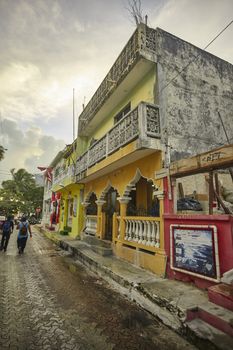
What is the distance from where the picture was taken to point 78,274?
7184 millimetres

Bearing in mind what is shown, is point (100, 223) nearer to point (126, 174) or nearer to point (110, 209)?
point (110, 209)

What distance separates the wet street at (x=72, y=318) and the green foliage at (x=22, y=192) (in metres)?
35.0

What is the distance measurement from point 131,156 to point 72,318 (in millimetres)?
5012

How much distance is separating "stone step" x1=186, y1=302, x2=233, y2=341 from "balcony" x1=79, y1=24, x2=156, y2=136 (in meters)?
7.18

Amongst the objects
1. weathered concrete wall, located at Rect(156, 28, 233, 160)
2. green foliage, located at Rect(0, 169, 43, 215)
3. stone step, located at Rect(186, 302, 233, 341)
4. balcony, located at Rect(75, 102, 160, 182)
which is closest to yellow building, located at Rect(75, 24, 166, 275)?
balcony, located at Rect(75, 102, 160, 182)

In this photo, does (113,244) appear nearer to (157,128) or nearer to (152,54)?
(157,128)

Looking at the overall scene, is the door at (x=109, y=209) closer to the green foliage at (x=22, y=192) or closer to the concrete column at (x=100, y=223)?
the concrete column at (x=100, y=223)

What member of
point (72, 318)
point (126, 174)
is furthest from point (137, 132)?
point (72, 318)

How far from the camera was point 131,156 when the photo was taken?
7410mm

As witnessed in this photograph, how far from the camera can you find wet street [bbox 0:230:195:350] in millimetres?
3170

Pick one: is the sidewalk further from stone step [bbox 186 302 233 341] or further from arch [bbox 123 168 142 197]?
arch [bbox 123 168 142 197]

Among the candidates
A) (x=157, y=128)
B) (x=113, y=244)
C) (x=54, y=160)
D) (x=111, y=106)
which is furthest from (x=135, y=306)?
(x=54, y=160)

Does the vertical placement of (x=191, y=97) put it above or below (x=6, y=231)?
above

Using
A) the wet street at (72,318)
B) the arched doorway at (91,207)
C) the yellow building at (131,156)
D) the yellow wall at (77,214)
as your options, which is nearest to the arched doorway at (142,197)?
the yellow building at (131,156)
